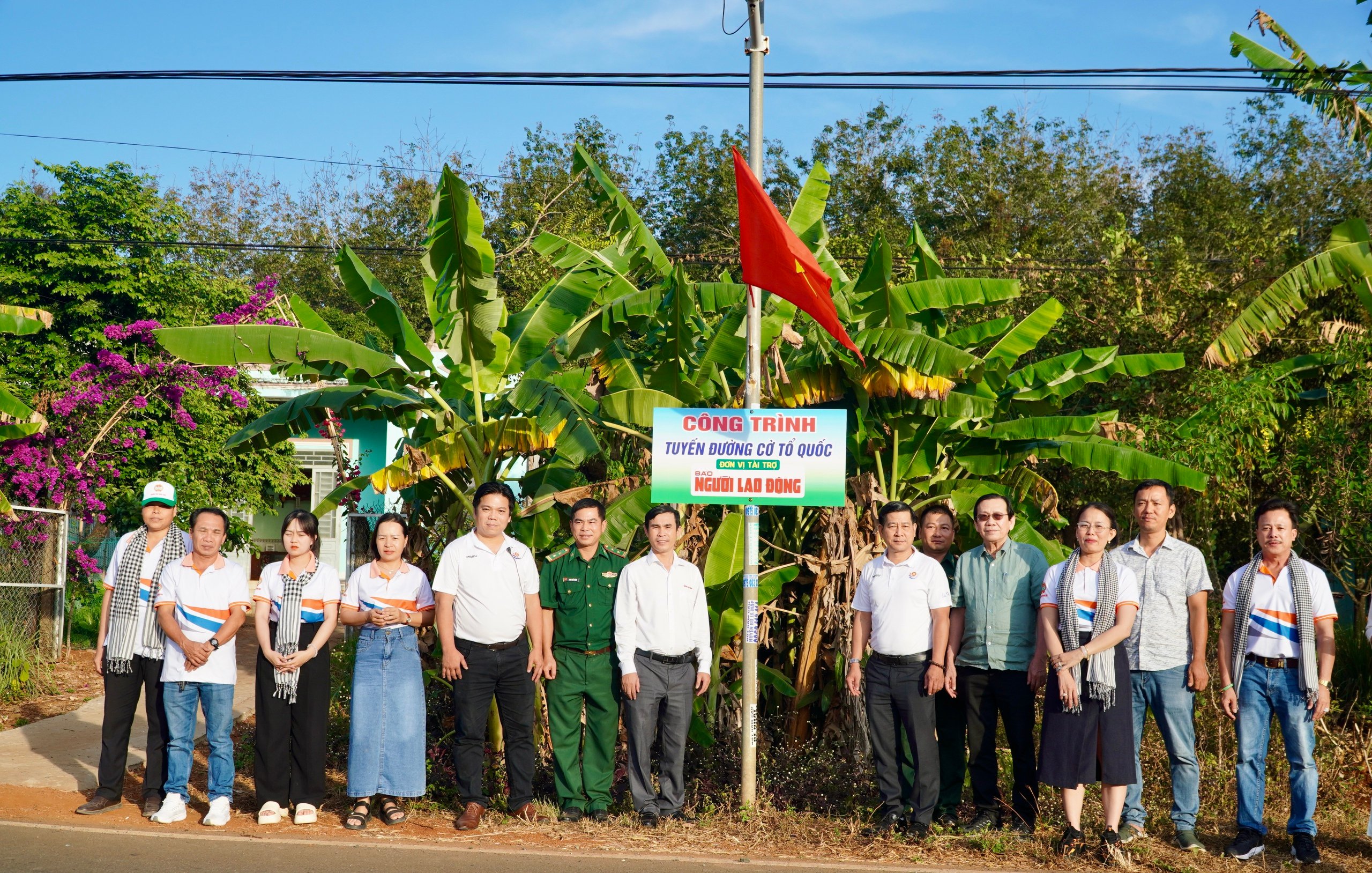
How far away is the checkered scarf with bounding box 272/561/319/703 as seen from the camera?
257 inches

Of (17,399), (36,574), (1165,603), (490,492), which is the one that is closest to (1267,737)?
(1165,603)

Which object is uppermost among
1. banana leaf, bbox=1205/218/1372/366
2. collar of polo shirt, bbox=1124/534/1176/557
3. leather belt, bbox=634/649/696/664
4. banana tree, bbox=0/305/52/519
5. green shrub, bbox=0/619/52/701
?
banana leaf, bbox=1205/218/1372/366

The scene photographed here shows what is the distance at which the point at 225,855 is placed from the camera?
5.86 meters

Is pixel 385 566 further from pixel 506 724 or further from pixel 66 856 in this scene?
pixel 66 856

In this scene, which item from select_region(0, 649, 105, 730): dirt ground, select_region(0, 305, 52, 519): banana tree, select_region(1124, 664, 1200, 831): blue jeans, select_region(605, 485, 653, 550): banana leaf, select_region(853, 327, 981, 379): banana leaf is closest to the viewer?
select_region(1124, 664, 1200, 831): blue jeans

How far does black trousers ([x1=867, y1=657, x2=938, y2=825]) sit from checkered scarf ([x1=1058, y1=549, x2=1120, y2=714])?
80 centimetres

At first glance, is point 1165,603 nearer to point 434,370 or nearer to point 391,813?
point 391,813

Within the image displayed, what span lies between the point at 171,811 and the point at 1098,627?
5.25 meters

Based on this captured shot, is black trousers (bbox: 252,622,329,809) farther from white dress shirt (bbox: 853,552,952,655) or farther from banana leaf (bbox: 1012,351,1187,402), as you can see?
banana leaf (bbox: 1012,351,1187,402)

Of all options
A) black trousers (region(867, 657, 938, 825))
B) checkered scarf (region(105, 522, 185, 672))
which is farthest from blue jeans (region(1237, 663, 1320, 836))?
checkered scarf (region(105, 522, 185, 672))

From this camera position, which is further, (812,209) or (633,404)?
(812,209)

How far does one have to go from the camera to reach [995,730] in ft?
20.8

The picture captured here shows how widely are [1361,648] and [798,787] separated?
4498 mm

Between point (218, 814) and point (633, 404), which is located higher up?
point (633, 404)
